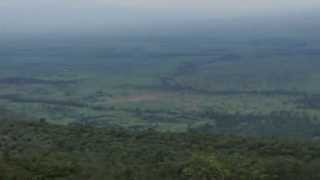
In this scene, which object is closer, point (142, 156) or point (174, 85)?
point (142, 156)

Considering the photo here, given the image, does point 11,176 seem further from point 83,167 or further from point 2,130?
point 2,130

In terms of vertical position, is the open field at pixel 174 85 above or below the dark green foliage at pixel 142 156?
below

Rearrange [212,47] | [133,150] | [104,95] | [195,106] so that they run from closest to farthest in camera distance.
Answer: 1. [133,150]
2. [195,106]
3. [104,95]
4. [212,47]

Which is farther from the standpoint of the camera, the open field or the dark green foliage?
the open field

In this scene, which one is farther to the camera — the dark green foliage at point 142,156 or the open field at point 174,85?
the open field at point 174,85

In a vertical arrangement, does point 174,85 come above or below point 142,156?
below

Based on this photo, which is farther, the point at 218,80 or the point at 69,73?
the point at 69,73

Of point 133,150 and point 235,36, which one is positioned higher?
point 133,150

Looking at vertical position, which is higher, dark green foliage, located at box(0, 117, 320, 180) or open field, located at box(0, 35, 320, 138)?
dark green foliage, located at box(0, 117, 320, 180)

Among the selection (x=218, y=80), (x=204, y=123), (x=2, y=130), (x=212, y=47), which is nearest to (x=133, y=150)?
(x=2, y=130)

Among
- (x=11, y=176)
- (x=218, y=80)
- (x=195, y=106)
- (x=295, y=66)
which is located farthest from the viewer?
(x=295, y=66)
